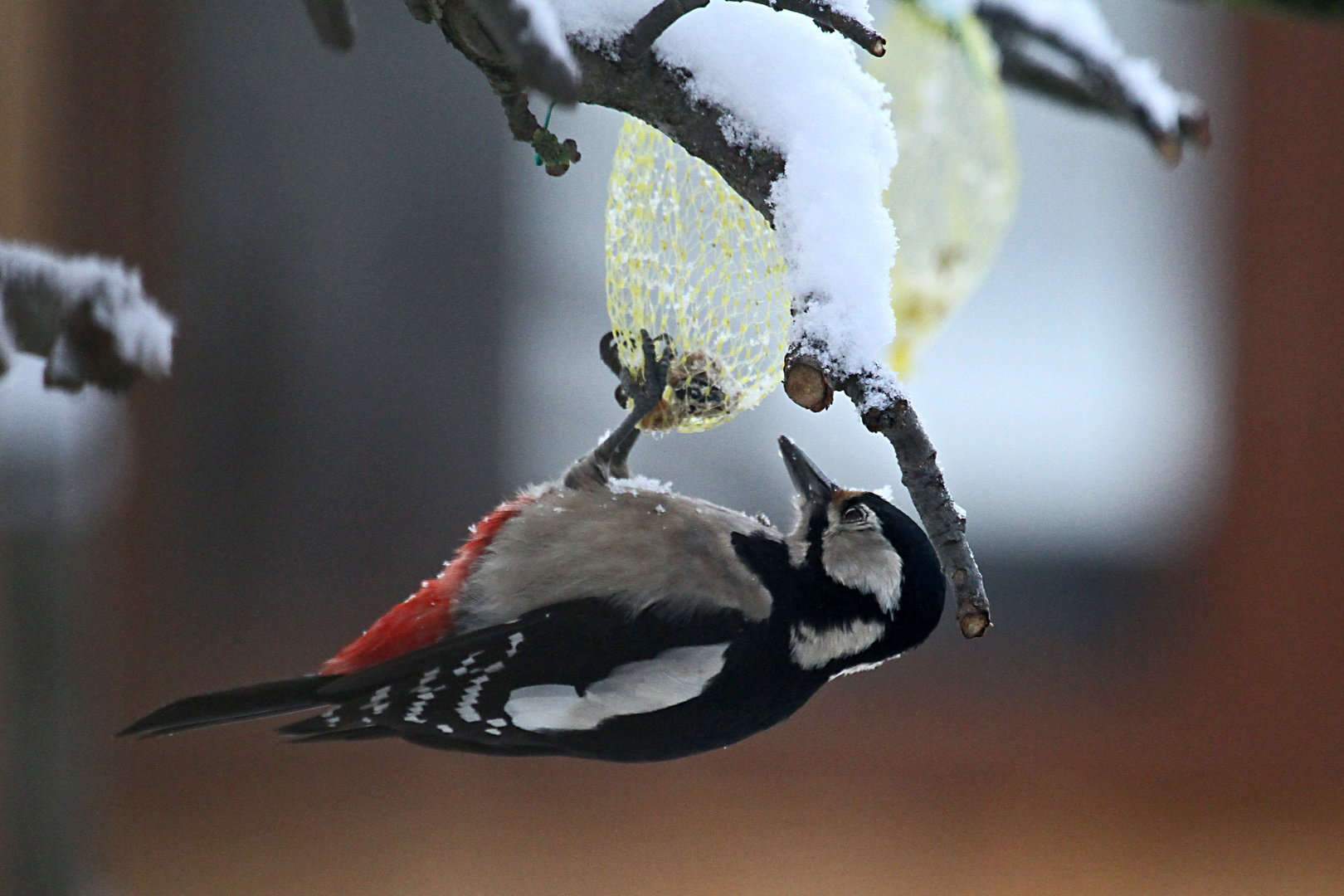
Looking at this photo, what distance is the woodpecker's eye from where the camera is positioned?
1.39 metres

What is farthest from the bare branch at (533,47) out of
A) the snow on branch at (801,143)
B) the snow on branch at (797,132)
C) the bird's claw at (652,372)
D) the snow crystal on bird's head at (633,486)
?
the snow crystal on bird's head at (633,486)

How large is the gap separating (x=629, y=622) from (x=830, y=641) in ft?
0.71

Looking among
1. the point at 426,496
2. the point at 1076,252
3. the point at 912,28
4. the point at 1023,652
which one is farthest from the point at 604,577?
the point at 1076,252

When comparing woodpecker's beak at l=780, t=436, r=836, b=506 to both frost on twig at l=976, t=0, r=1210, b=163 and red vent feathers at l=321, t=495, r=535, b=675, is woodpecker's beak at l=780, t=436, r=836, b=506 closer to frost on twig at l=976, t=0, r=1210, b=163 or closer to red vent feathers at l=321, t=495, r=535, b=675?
red vent feathers at l=321, t=495, r=535, b=675

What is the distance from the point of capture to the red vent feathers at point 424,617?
1.40 metres

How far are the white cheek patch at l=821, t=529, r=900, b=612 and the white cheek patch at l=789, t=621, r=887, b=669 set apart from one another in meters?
0.03

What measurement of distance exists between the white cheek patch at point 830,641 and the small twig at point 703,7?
675 millimetres

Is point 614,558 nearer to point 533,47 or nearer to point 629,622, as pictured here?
point 629,622

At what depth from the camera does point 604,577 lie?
142cm

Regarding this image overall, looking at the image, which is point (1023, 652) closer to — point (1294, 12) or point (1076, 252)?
point (1076, 252)

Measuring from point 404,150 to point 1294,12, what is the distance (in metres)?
3.21

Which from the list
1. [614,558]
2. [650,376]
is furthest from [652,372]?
[614,558]

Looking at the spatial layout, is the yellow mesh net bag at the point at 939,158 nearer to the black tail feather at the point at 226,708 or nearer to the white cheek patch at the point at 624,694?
the white cheek patch at the point at 624,694

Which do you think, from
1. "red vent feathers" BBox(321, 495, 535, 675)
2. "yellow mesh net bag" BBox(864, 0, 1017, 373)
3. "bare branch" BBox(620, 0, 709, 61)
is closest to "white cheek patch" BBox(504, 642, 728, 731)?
"red vent feathers" BBox(321, 495, 535, 675)
